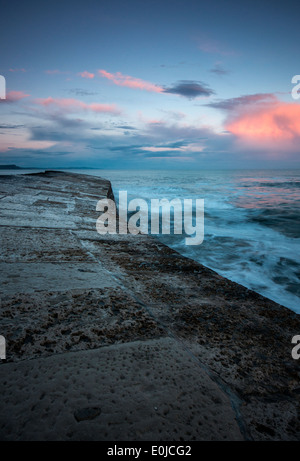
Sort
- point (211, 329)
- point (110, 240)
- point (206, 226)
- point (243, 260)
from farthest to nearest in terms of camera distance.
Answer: point (206, 226) → point (243, 260) → point (110, 240) → point (211, 329)

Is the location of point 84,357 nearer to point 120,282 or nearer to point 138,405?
point 138,405

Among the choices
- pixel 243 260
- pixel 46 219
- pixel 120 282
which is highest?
pixel 46 219

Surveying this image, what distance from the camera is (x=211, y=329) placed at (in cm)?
134

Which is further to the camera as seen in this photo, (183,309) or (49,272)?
(49,272)

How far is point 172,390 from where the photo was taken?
911 millimetres

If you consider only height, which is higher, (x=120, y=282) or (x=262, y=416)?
(x=120, y=282)

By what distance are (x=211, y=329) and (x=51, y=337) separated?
2.79 feet

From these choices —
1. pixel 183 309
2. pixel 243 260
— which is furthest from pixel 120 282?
pixel 243 260

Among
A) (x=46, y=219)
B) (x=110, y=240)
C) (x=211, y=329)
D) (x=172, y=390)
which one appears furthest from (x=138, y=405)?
(x=46, y=219)

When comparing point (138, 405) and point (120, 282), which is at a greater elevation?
point (120, 282)

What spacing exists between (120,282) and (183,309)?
52 cm
